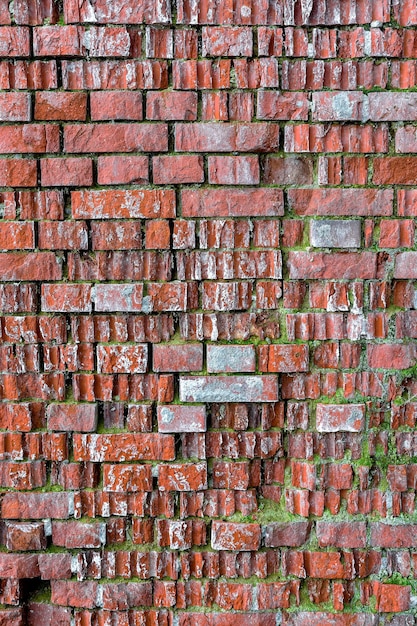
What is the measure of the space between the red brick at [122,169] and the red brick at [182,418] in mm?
623

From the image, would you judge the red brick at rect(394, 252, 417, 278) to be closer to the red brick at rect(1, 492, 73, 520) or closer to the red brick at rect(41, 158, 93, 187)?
the red brick at rect(41, 158, 93, 187)

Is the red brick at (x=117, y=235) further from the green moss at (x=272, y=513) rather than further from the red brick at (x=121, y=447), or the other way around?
the green moss at (x=272, y=513)

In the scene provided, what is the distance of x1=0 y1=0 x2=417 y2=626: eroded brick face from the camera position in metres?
1.48

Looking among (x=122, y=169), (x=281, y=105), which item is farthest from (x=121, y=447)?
(x=281, y=105)

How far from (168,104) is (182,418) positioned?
85 cm

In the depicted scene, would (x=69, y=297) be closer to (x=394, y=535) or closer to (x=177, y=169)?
(x=177, y=169)

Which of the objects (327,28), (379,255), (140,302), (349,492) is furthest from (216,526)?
(327,28)

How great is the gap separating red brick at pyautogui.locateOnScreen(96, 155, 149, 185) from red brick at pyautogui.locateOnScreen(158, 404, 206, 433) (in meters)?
0.62

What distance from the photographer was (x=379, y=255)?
1509mm

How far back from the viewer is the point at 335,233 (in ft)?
4.94

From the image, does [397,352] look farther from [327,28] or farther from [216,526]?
[327,28]

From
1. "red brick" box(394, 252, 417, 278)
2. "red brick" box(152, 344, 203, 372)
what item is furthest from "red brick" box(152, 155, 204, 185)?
"red brick" box(394, 252, 417, 278)

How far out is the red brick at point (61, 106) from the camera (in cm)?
148

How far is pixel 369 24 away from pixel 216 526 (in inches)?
55.9
